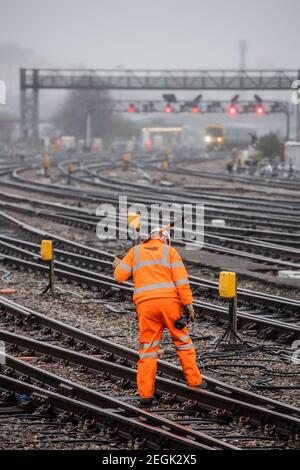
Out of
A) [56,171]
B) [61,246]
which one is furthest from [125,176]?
[61,246]

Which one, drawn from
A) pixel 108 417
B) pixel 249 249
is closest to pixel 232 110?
pixel 249 249

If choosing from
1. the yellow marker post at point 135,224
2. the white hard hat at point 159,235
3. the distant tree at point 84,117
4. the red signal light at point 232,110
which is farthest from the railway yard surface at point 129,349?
the distant tree at point 84,117

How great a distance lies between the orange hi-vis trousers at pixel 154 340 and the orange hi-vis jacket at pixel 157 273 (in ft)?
0.26

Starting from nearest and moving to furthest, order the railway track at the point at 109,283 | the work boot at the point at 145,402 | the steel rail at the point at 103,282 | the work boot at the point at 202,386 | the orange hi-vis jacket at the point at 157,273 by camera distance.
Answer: the work boot at the point at 145,402 < the orange hi-vis jacket at the point at 157,273 < the work boot at the point at 202,386 < the steel rail at the point at 103,282 < the railway track at the point at 109,283

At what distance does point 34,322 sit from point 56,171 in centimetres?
3697

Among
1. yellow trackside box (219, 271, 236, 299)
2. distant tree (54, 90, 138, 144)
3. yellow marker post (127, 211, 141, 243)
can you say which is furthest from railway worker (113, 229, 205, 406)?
distant tree (54, 90, 138, 144)

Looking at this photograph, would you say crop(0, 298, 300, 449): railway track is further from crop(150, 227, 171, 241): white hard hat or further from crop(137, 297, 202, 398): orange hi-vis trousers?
crop(150, 227, 171, 241): white hard hat

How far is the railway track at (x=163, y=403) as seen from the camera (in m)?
A: 8.60

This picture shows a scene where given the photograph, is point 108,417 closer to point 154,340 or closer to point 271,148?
point 154,340

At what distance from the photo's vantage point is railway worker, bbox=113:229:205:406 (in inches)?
378

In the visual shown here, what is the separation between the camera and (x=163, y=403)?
977cm

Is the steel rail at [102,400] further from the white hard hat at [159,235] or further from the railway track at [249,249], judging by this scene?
the railway track at [249,249]

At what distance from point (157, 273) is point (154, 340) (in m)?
0.62
